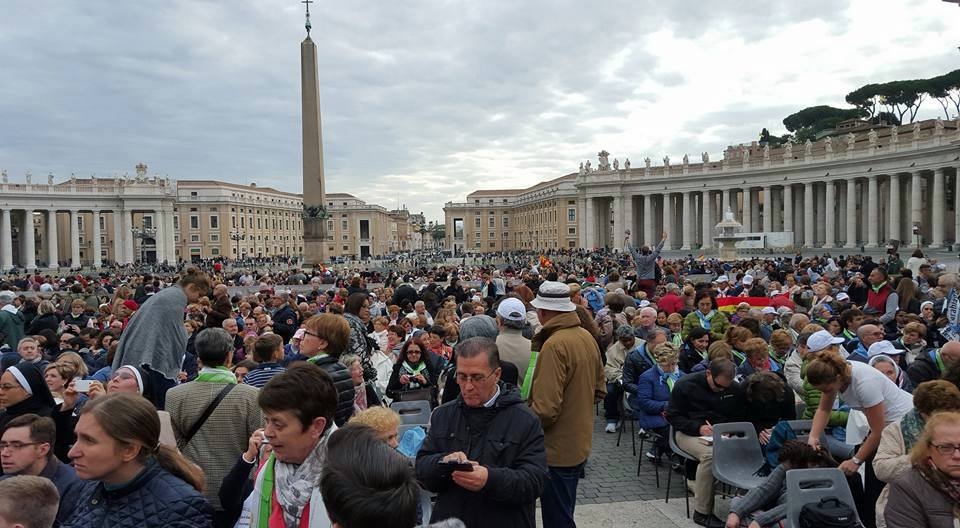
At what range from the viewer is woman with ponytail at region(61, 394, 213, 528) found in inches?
90.0

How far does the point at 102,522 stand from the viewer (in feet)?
7.53

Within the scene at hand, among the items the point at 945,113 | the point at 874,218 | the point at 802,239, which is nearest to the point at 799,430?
the point at 874,218

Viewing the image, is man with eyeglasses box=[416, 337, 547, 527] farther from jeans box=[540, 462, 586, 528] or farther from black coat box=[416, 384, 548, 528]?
jeans box=[540, 462, 586, 528]

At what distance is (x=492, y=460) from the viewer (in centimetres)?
277

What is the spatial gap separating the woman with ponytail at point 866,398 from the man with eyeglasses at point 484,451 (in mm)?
2479

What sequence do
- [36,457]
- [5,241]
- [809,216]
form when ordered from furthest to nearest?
[5,241]
[809,216]
[36,457]

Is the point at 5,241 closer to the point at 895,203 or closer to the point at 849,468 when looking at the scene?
the point at 849,468

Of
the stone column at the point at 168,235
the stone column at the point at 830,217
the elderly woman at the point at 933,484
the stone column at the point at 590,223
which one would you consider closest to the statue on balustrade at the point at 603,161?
the stone column at the point at 590,223

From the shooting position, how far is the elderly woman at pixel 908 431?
3.47 meters

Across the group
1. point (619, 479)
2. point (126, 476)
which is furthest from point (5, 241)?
point (126, 476)

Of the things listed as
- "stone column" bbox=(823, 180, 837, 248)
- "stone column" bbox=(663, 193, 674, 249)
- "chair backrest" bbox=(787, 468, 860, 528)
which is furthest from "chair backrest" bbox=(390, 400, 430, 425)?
"stone column" bbox=(663, 193, 674, 249)

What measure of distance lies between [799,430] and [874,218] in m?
53.5

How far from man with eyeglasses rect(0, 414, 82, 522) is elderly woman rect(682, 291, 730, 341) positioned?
673 cm

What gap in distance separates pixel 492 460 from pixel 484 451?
53 millimetres
